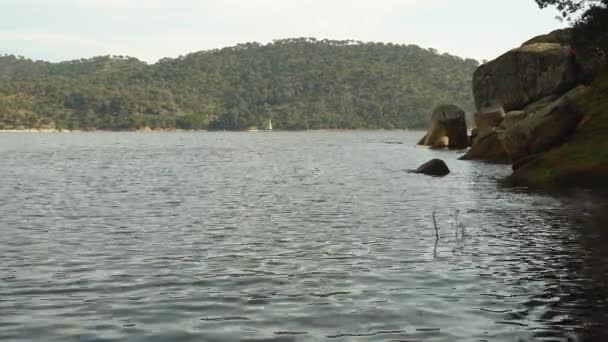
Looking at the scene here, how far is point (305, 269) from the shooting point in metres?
15.9

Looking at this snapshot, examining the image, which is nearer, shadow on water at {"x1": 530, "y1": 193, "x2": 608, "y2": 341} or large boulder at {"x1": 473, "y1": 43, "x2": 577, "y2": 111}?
shadow on water at {"x1": 530, "y1": 193, "x2": 608, "y2": 341}

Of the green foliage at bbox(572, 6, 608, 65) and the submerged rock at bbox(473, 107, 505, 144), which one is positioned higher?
the green foliage at bbox(572, 6, 608, 65)

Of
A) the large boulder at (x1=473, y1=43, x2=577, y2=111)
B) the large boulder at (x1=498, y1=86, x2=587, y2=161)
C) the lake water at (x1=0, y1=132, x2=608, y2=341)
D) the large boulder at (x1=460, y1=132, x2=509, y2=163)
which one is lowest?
the lake water at (x1=0, y1=132, x2=608, y2=341)

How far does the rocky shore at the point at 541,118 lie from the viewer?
3369 cm

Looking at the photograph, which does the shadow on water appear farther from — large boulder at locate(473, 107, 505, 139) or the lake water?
large boulder at locate(473, 107, 505, 139)

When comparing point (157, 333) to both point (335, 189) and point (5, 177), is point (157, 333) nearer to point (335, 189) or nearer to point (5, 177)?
point (335, 189)

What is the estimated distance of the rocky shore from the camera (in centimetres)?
3369

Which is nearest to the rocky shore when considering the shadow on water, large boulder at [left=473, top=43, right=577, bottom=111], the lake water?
large boulder at [left=473, top=43, right=577, bottom=111]

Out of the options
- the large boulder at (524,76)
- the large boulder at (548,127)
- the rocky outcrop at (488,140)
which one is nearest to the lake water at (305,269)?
the large boulder at (548,127)

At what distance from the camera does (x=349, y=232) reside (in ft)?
71.4

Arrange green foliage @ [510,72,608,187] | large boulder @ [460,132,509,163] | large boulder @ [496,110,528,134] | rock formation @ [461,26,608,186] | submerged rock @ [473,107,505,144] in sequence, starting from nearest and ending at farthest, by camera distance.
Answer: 1. green foliage @ [510,72,608,187]
2. rock formation @ [461,26,608,186]
3. large boulder @ [496,110,528,134]
4. large boulder @ [460,132,509,163]
5. submerged rock @ [473,107,505,144]

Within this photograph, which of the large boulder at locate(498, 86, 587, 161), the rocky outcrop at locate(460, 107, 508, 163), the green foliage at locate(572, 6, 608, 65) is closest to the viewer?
the large boulder at locate(498, 86, 587, 161)

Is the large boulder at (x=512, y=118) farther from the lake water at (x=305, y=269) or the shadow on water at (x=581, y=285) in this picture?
the shadow on water at (x=581, y=285)

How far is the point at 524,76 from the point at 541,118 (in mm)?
28406
